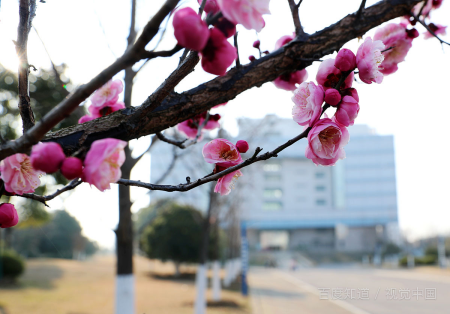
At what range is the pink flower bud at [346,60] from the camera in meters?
1.13

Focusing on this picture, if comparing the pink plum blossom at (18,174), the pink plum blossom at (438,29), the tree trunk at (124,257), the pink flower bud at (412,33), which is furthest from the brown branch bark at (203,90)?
the tree trunk at (124,257)

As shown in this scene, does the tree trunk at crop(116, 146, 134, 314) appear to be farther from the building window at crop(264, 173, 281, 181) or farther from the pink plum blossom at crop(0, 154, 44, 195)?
the building window at crop(264, 173, 281, 181)

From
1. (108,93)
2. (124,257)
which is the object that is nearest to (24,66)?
(108,93)

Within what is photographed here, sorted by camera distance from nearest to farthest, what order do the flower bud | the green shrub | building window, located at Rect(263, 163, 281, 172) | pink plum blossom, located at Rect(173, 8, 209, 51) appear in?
pink plum blossom, located at Rect(173, 8, 209, 51), the flower bud, the green shrub, building window, located at Rect(263, 163, 281, 172)

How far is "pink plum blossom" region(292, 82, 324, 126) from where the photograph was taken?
100 centimetres

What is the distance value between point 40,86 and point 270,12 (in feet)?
25.5

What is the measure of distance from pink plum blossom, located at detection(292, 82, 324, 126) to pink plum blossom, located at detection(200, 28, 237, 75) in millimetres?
333

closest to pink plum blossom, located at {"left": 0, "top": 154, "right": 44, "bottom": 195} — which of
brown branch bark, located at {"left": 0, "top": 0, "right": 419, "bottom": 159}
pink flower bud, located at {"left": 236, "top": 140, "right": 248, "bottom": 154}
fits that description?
brown branch bark, located at {"left": 0, "top": 0, "right": 419, "bottom": 159}

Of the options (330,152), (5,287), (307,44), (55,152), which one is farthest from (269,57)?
(5,287)

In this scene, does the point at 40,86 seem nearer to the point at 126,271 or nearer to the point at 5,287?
the point at 126,271

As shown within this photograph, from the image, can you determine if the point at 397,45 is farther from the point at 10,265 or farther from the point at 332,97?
the point at 10,265

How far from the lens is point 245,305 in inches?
399

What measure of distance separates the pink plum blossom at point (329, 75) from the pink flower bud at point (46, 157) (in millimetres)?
864

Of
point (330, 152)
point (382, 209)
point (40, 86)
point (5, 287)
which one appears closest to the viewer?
point (330, 152)
